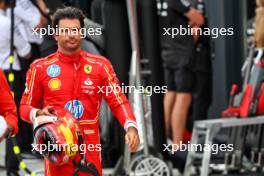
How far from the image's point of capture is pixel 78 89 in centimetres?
644

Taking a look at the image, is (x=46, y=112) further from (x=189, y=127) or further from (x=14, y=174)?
(x=189, y=127)

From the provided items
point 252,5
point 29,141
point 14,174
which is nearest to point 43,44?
point 29,141

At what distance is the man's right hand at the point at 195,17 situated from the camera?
9.81m

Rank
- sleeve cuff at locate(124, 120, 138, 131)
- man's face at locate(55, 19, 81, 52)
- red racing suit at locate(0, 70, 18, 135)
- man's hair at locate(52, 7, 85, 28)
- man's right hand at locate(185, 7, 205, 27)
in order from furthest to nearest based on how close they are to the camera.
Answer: man's right hand at locate(185, 7, 205, 27) < man's hair at locate(52, 7, 85, 28) < man's face at locate(55, 19, 81, 52) < sleeve cuff at locate(124, 120, 138, 131) < red racing suit at locate(0, 70, 18, 135)

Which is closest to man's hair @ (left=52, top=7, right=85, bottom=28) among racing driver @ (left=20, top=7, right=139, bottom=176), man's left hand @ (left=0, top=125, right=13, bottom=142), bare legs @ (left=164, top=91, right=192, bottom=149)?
racing driver @ (left=20, top=7, right=139, bottom=176)

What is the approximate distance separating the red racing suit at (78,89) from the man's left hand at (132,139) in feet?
0.60

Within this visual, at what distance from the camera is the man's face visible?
640cm

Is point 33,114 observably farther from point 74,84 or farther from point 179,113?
point 179,113

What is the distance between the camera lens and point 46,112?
6098 mm

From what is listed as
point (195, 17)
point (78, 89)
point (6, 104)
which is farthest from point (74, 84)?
point (195, 17)

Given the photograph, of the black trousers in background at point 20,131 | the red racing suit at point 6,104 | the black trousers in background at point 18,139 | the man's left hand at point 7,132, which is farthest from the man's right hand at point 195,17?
the man's left hand at point 7,132

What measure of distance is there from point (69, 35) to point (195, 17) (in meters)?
3.59

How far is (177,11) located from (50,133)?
4.07 m

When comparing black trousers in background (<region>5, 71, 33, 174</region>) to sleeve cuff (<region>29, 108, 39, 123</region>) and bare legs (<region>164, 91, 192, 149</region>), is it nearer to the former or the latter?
bare legs (<region>164, 91, 192, 149</region>)
